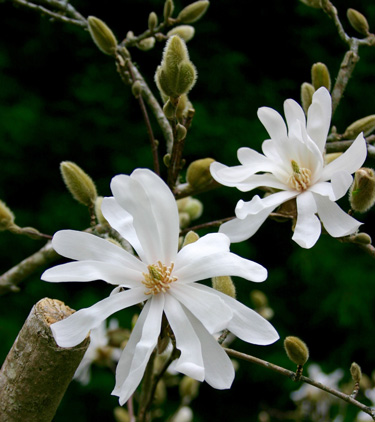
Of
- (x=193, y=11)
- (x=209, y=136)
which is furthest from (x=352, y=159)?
(x=209, y=136)

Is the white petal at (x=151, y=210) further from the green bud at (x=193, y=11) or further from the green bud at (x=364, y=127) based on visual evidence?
the green bud at (x=193, y=11)

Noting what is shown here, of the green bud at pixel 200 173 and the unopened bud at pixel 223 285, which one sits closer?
the unopened bud at pixel 223 285

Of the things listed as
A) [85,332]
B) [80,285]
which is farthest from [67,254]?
[80,285]

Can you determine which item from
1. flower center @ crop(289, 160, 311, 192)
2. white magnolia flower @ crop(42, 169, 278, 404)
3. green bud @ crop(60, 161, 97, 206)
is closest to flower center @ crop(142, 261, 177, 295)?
white magnolia flower @ crop(42, 169, 278, 404)

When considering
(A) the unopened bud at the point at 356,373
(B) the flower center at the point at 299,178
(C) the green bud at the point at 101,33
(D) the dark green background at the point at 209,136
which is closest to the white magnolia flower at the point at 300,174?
(B) the flower center at the point at 299,178

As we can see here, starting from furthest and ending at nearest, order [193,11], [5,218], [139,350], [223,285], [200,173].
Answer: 1. [193,11]
2. [5,218]
3. [200,173]
4. [223,285]
5. [139,350]

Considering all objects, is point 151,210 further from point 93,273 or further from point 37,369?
point 37,369

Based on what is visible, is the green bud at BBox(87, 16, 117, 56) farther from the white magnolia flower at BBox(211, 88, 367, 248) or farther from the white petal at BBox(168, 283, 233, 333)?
the white petal at BBox(168, 283, 233, 333)
